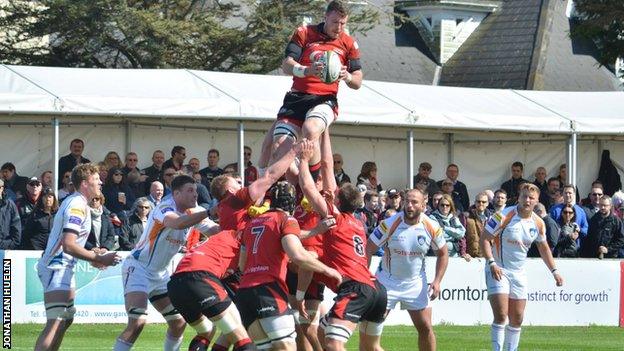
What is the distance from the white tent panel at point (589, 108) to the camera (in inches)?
1130

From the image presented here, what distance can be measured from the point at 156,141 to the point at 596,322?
26.5ft

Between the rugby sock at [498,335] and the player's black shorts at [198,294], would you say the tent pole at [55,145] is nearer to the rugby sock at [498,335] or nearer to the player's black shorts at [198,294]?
the rugby sock at [498,335]

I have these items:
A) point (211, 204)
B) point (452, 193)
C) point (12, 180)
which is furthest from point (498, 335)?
point (12, 180)

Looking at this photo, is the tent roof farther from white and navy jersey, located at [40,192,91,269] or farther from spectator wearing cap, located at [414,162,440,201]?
white and navy jersey, located at [40,192,91,269]

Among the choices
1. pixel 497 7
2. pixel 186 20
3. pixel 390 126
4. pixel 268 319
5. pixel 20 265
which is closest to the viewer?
pixel 268 319

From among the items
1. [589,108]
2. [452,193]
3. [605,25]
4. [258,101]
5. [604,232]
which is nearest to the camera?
[258,101]

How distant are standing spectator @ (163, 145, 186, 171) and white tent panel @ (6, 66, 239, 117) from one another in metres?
0.61

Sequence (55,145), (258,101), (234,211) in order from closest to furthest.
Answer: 1. (234,211)
2. (55,145)
3. (258,101)

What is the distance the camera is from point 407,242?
56.9ft

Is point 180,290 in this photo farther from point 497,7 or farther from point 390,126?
point 497,7

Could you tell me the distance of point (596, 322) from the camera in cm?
2542

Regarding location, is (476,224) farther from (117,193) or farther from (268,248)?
(268,248)

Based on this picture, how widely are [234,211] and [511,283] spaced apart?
5.38m

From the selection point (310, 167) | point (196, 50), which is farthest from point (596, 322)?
point (196, 50)
